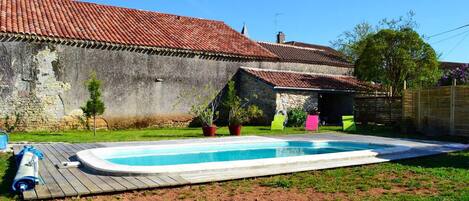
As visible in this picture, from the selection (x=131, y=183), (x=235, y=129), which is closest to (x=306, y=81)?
(x=235, y=129)

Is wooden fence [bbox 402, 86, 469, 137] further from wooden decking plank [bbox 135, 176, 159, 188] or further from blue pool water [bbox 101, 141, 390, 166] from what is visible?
wooden decking plank [bbox 135, 176, 159, 188]

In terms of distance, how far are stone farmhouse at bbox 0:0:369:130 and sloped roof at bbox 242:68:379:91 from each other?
0.29ft

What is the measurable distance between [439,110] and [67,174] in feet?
50.5

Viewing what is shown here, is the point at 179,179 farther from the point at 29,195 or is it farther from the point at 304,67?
the point at 304,67

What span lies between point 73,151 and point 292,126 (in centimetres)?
1397

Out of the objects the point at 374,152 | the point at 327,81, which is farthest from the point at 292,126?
the point at 374,152

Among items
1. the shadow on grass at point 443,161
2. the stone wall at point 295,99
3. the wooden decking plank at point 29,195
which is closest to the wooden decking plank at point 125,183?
the wooden decking plank at point 29,195

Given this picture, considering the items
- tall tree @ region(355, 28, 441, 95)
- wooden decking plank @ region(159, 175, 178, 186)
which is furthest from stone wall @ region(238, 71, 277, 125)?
wooden decking plank @ region(159, 175, 178, 186)

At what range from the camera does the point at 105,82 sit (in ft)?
69.3

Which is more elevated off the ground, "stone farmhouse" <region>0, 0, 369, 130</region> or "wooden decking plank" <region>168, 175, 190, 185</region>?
"stone farmhouse" <region>0, 0, 369, 130</region>

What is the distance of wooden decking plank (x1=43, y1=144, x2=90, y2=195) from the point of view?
23.5 ft

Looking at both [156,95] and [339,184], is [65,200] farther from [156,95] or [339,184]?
[156,95]

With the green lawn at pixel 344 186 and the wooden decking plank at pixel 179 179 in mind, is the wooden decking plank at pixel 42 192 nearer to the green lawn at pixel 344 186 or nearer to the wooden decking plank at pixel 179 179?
the green lawn at pixel 344 186

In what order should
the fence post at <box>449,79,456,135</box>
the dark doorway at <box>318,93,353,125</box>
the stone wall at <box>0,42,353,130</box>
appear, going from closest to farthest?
the fence post at <box>449,79,456,135</box>
the stone wall at <box>0,42,353,130</box>
the dark doorway at <box>318,93,353,125</box>
